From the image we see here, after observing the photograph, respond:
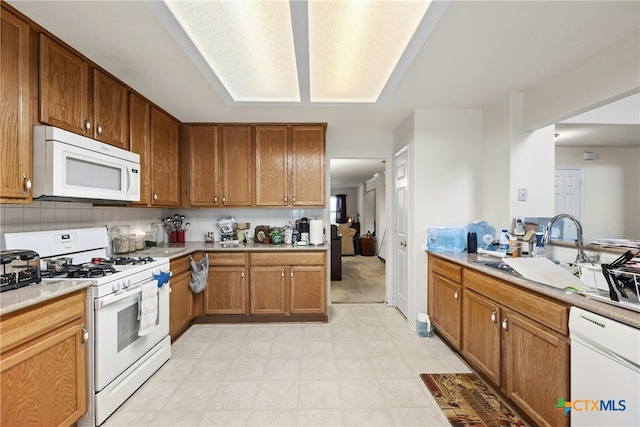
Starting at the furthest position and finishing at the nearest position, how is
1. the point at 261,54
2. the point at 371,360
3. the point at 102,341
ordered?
1. the point at 371,360
2. the point at 261,54
3. the point at 102,341

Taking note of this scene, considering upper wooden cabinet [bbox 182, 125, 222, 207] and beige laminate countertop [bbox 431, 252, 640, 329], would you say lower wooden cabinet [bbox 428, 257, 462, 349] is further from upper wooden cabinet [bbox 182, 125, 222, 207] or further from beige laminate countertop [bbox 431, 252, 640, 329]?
upper wooden cabinet [bbox 182, 125, 222, 207]

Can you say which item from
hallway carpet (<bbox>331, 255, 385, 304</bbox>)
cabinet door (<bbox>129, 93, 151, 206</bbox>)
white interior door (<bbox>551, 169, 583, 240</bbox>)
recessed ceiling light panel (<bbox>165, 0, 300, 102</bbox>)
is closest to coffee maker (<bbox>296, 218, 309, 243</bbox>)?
hallway carpet (<bbox>331, 255, 385, 304</bbox>)

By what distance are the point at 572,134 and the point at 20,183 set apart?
5119 millimetres

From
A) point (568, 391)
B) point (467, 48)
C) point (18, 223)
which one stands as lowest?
point (568, 391)

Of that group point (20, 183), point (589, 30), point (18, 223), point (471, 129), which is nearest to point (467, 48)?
point (589, 30)

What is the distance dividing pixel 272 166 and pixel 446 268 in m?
2.18

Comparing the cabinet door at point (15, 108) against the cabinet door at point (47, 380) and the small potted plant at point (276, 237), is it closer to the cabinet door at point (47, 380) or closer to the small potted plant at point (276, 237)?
the cabinet door at point (47, 380)

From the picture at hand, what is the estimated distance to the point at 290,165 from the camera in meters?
3.32


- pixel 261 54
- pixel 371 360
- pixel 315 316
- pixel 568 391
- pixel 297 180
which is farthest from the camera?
pixel 297 180

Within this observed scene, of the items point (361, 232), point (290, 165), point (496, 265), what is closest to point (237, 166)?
point (290, 165)

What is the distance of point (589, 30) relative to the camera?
1.64m

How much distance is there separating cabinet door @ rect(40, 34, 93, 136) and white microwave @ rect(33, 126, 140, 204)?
0.12m

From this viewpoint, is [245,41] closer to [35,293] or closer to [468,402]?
[35,293]

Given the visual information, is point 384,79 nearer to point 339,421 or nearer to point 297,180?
point 297,180
